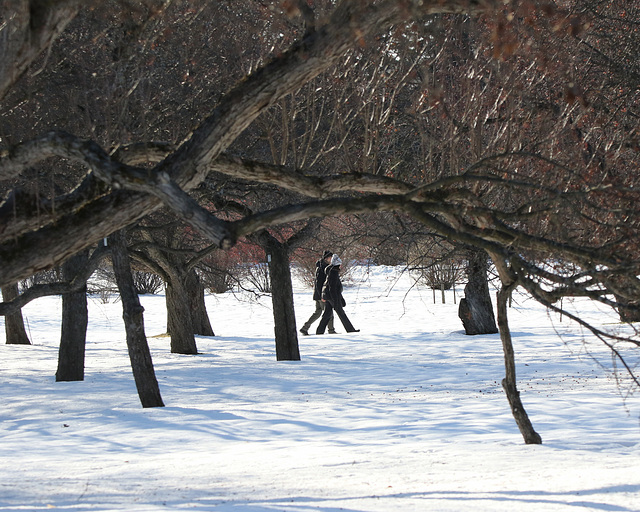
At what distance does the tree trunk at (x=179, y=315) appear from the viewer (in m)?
15.2

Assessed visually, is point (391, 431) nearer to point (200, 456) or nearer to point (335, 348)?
point (200, 456)

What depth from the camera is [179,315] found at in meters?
15.6

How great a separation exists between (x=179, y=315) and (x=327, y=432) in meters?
7.75

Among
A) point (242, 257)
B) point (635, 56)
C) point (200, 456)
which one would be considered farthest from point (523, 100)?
point (242, 257)

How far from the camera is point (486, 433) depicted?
8008mm

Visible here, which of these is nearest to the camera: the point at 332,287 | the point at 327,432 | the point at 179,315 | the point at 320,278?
the point at 327,432

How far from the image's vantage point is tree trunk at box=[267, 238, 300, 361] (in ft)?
48.0

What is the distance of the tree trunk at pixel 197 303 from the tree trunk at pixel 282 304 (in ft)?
9.08

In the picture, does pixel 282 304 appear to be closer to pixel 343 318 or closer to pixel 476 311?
pixel 343 318

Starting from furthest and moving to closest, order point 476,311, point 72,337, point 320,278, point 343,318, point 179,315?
point 343,318 < point 320,278 < point 476,311 < point 179,315 < point 72,337

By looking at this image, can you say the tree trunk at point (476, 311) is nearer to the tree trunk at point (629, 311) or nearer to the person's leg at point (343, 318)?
the person's leg at point (343, 318)

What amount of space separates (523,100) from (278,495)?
6207 mm

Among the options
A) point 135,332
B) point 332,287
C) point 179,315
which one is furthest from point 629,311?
point 332,287

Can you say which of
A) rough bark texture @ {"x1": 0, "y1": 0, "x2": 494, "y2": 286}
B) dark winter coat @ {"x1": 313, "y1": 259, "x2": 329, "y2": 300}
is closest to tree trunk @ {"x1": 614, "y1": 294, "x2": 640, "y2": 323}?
rough bark texture @ {"x1": 0, "y1": 0, "x2": 494, "y2": 286}
